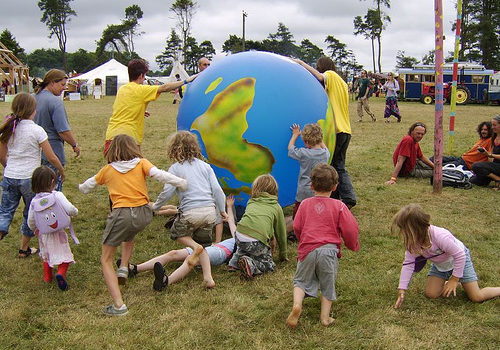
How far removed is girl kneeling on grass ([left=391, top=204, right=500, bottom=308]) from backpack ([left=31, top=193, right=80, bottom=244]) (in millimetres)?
2942

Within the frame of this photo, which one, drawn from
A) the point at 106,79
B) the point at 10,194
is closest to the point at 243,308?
the point at 10,194

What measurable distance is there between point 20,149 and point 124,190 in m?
1.55

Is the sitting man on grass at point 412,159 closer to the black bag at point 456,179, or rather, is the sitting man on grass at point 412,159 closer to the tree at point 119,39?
the black bag at point 456,179

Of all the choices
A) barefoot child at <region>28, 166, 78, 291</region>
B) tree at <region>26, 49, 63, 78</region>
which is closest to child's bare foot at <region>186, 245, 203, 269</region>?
barefoot child at <region>28, 166, 78, 291</region>

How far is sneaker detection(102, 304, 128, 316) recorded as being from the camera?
385 centimetres

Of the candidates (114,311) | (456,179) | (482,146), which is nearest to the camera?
(114,311)

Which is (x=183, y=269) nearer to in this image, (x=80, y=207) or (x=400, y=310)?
(x=400, y=310)

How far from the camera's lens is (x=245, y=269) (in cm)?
450

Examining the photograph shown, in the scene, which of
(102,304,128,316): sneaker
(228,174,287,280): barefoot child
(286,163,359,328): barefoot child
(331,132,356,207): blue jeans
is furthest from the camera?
(331,132,356,207): blue jeans

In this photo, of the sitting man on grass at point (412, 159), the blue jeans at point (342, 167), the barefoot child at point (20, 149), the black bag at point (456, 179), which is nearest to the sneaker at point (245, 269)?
the barefoot child at point (20, 149)

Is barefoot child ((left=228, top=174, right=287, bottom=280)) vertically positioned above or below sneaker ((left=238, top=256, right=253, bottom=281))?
above

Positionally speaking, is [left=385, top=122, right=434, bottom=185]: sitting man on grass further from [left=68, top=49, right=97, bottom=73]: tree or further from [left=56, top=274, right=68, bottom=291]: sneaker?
[left=68, top=49, right=97, bottom=73]: tree

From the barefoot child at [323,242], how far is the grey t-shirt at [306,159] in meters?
1.28

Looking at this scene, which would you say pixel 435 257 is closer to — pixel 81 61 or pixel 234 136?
pixel 234 136
